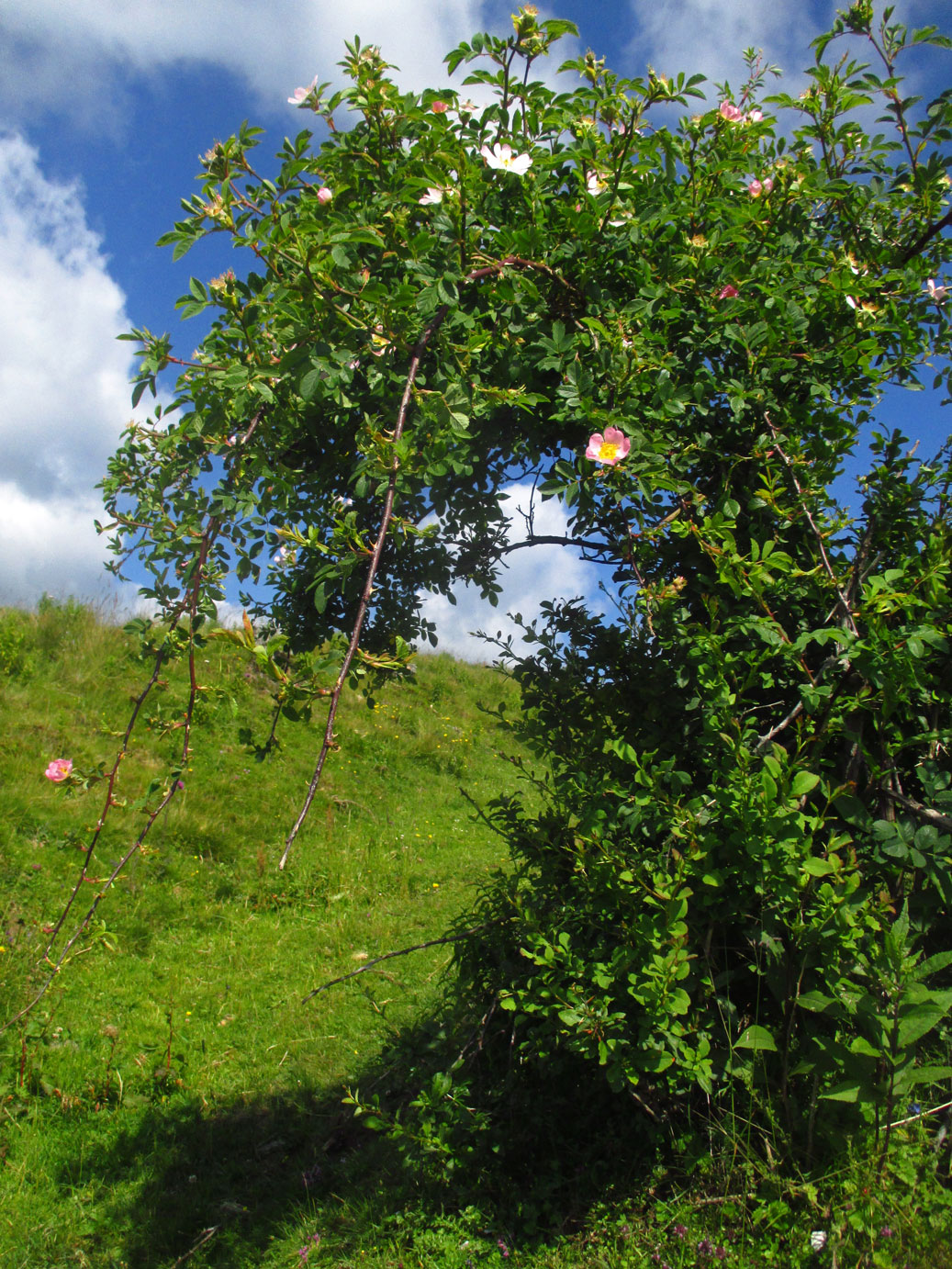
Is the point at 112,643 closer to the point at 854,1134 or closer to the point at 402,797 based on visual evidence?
the point at 402,797

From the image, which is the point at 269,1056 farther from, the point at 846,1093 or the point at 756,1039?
the point at 846,1093

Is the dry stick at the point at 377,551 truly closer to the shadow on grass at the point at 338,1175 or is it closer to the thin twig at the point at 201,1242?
the shadow on grass at the point at 338,1175

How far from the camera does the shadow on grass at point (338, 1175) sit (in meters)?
2.34

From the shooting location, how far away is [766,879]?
179cm

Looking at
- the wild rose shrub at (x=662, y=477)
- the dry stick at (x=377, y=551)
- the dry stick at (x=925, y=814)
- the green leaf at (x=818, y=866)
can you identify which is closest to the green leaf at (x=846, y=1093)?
the wild rose shrub at (x=662, y=477)

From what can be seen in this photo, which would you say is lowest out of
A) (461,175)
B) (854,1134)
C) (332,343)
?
(854,1134)

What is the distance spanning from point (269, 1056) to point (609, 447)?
379cm

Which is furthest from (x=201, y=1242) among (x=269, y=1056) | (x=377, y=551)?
(x=377, y=551)

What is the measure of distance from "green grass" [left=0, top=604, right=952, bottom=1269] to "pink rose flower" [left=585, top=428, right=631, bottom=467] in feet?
2.18

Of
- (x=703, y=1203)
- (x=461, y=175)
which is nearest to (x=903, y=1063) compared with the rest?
(x=703, y=1203)

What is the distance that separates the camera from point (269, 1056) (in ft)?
13.4

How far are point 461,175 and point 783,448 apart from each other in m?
1.03

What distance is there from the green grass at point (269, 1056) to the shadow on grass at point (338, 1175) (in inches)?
0.5

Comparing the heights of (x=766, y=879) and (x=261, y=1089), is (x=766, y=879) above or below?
above
